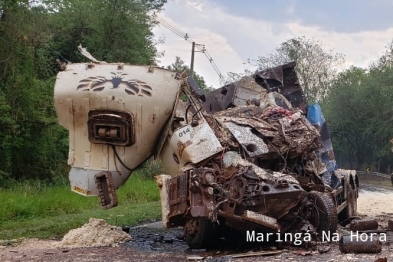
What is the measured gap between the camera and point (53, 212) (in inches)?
530

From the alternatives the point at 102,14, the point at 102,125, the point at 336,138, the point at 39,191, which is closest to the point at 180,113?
the point at 102,125

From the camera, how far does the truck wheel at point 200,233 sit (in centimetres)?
818

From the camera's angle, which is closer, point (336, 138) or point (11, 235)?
point (11, 235)

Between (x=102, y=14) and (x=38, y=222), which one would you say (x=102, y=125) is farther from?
(x=102, y=14)

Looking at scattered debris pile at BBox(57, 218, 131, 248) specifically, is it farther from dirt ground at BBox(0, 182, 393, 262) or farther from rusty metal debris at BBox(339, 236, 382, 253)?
rusty metal debris at BBox(339, 236, 382, 253)

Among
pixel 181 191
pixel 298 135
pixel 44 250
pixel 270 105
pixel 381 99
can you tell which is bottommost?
pixel 44 250

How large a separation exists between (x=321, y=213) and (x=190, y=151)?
6.62 ft

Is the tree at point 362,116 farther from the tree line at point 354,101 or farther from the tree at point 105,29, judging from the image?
the tree at point 105,29

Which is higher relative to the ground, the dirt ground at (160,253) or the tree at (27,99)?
the tree at (27,99)

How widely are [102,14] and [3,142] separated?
Result: 11.3m

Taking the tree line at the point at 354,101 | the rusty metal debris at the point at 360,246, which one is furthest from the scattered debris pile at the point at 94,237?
the tree line at the point at 354,101

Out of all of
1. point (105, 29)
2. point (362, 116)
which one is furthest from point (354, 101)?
point (105, 29)

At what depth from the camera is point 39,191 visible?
629 inches

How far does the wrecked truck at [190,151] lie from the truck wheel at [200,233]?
0.01m
